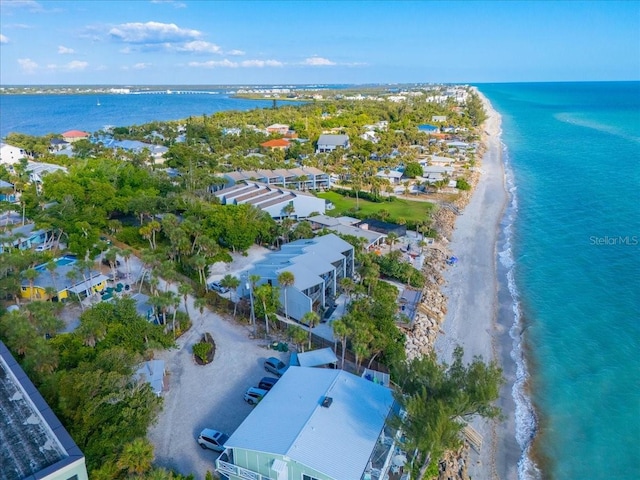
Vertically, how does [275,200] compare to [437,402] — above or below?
below

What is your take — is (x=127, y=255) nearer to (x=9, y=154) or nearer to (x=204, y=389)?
(x=204, y=389)

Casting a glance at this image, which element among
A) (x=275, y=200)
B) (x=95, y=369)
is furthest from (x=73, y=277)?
(x=275, y=200)

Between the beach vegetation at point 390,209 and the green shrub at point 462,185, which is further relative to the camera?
the green shrub at point 462,185

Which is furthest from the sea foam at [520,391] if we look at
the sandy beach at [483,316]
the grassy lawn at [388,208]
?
the grassy lawn at [388,208]

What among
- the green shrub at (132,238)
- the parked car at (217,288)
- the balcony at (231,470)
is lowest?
the parked car at (217,288)

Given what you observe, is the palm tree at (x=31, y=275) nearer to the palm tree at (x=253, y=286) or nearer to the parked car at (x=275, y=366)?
the palm tree at (x=253, y=286)
